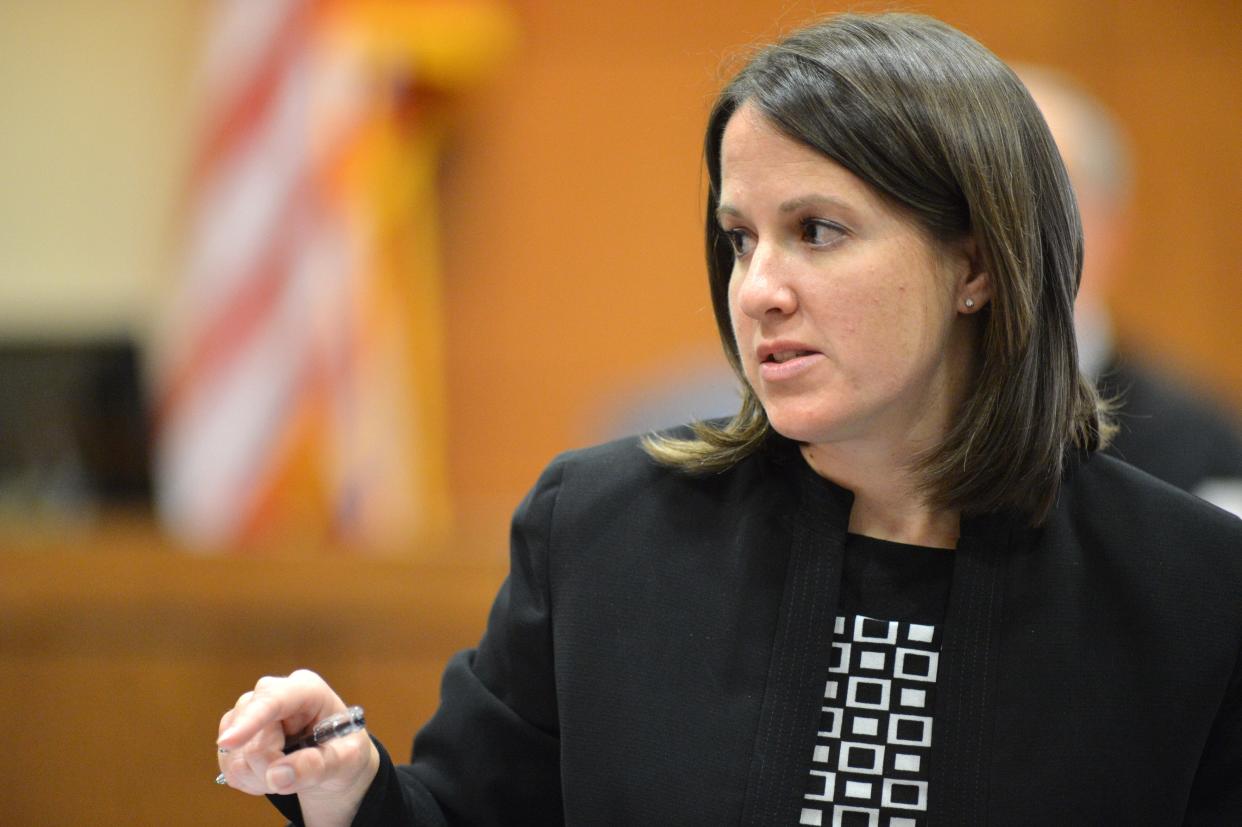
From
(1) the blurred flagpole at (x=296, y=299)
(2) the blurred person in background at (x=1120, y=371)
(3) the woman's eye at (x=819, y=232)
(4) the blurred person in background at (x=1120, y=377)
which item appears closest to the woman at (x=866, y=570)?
(3) the woman's eye at (x=819, y=232)

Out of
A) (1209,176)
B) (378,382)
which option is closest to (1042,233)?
(378,382)

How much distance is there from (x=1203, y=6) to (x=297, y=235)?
2.91 meters

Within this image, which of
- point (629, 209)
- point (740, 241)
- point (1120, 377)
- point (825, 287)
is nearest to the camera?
point (825, 287)

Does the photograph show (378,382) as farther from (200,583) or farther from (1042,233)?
(1042,233)

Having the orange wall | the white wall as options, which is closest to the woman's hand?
the orange wall

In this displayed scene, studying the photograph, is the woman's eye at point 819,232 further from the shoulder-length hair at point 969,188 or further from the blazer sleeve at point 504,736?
the blazer sleeve at point 504,736

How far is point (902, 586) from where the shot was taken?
1564mm

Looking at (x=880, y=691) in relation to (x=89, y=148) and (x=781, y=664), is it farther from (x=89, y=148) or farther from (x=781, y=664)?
(x=89, y=148)

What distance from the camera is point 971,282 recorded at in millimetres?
1554

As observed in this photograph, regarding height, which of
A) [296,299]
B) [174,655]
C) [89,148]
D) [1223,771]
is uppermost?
[89,148]

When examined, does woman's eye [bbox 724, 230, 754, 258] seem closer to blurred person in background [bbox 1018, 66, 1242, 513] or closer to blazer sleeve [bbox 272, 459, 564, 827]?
blazer sleeve [bbox 272, 459, 564, 827]

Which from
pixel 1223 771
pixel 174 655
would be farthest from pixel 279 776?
pixel 174 655

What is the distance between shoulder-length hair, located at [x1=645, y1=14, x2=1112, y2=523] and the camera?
56.9 inches

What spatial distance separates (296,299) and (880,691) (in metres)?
2.60
